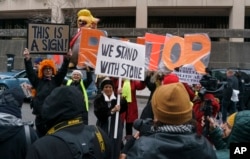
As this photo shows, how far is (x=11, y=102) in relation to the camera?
3.87 m

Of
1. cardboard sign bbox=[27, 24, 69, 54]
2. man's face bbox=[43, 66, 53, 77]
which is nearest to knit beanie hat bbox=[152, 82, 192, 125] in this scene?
man's face bbox=[43, 66, 53, 77]

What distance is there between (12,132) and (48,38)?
12.8 ft

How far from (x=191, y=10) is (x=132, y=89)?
34822 millimetres

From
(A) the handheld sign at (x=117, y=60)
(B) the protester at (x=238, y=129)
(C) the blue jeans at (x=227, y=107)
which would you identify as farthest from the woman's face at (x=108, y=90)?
(C) the blue jeans at (x=227, y=107)

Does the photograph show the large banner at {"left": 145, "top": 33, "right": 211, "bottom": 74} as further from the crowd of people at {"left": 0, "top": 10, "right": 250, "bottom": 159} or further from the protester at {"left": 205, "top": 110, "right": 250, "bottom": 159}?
the protester at {"left": 205, "top": 110, "right": 250, "bottom": 159}

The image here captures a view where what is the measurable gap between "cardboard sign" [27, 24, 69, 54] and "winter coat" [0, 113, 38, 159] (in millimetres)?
3606

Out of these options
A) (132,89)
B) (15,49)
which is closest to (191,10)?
(15,49)

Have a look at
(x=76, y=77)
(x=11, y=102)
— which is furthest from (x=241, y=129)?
(x=76, y=77)

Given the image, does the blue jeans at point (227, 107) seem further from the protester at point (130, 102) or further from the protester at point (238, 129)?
the protester at point (238, 129)

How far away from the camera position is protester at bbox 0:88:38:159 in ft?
12.0

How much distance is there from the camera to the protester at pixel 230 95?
1434cm

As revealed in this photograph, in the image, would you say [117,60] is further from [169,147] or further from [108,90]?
[169,147]

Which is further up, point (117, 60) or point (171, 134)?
point (117, 60)

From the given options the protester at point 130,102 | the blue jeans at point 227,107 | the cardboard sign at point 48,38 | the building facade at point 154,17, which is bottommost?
the blue jeans at point 227,107
